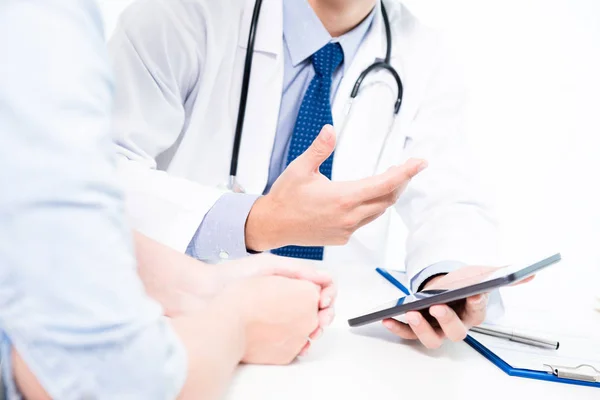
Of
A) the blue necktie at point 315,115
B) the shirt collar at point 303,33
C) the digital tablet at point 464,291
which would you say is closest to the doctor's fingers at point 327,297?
the digital tablet at point 464,291

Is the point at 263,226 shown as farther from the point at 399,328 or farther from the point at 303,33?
the point at 303,33

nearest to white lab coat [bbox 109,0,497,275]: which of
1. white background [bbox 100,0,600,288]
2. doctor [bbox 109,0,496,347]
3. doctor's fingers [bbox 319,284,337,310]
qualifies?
doctor [bbox 109,0,496,347]

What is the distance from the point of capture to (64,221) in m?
0.28

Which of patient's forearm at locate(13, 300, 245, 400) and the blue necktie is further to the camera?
the blue necktie

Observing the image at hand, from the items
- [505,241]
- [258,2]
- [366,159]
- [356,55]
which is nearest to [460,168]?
[366,159]

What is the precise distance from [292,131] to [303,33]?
0.66 feet

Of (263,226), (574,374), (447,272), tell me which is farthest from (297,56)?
(574,374)

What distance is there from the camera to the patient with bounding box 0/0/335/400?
270 millimetres

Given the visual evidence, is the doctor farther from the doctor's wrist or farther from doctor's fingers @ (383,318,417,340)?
doctor's fingers @ (383,318,417,340)

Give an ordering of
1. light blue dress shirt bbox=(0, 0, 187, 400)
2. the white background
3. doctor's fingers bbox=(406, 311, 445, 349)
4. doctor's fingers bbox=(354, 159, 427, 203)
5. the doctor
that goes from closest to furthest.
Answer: light blue dress shirt bbox=(0, 0, 187, 400) → doctor's fingers bbox=(406, 311, 445, 349) → doctor's fingers bbox=(354, 159, 427, 203) → the doctor → the white background

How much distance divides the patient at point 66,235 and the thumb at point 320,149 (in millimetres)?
371

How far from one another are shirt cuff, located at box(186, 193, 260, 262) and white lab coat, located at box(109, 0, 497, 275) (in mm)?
16

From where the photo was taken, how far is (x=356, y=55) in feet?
3.75

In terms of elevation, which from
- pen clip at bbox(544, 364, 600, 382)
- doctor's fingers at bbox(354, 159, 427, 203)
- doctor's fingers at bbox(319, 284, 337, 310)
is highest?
doctor's fingers at bbox(354, 159, 427, 203)
